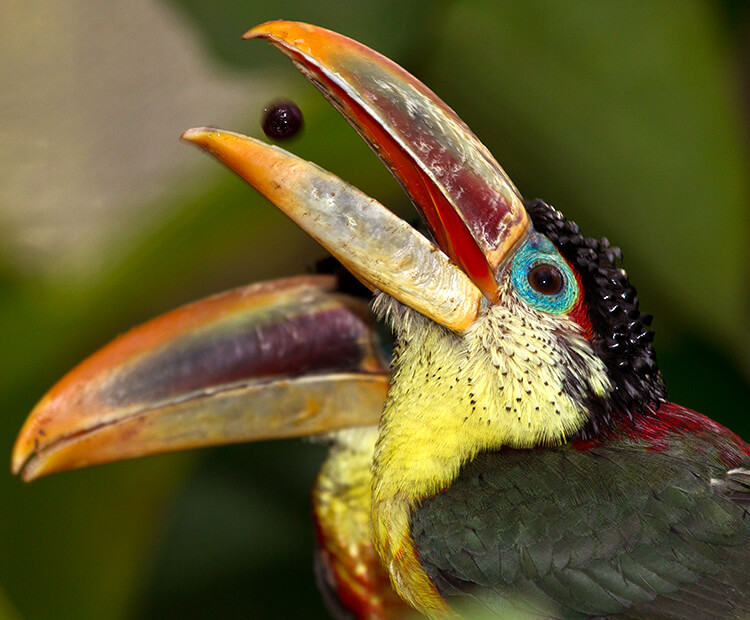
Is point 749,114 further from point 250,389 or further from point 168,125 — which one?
point 168,125

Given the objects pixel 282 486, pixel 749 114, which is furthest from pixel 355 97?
pixel 282 486

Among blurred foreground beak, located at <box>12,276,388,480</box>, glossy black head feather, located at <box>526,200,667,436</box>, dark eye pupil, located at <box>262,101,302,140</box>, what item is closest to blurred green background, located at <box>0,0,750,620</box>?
blurred foreground beak, located at <box>12,276,388,480</box>

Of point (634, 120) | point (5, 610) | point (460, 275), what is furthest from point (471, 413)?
point (5, 610)

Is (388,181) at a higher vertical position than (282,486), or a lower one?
higher

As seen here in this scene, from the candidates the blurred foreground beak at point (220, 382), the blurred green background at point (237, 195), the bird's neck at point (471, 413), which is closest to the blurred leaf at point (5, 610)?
the blurred green background at point (237, 195)

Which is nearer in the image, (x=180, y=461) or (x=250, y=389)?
(x=250, y=389)

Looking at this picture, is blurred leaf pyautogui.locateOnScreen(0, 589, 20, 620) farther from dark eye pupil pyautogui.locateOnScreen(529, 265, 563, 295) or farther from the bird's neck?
dark eye pupil pyautogui.locateOnScreen(529, 265, 563, 295)

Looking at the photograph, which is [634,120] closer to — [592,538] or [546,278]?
[546,278]
